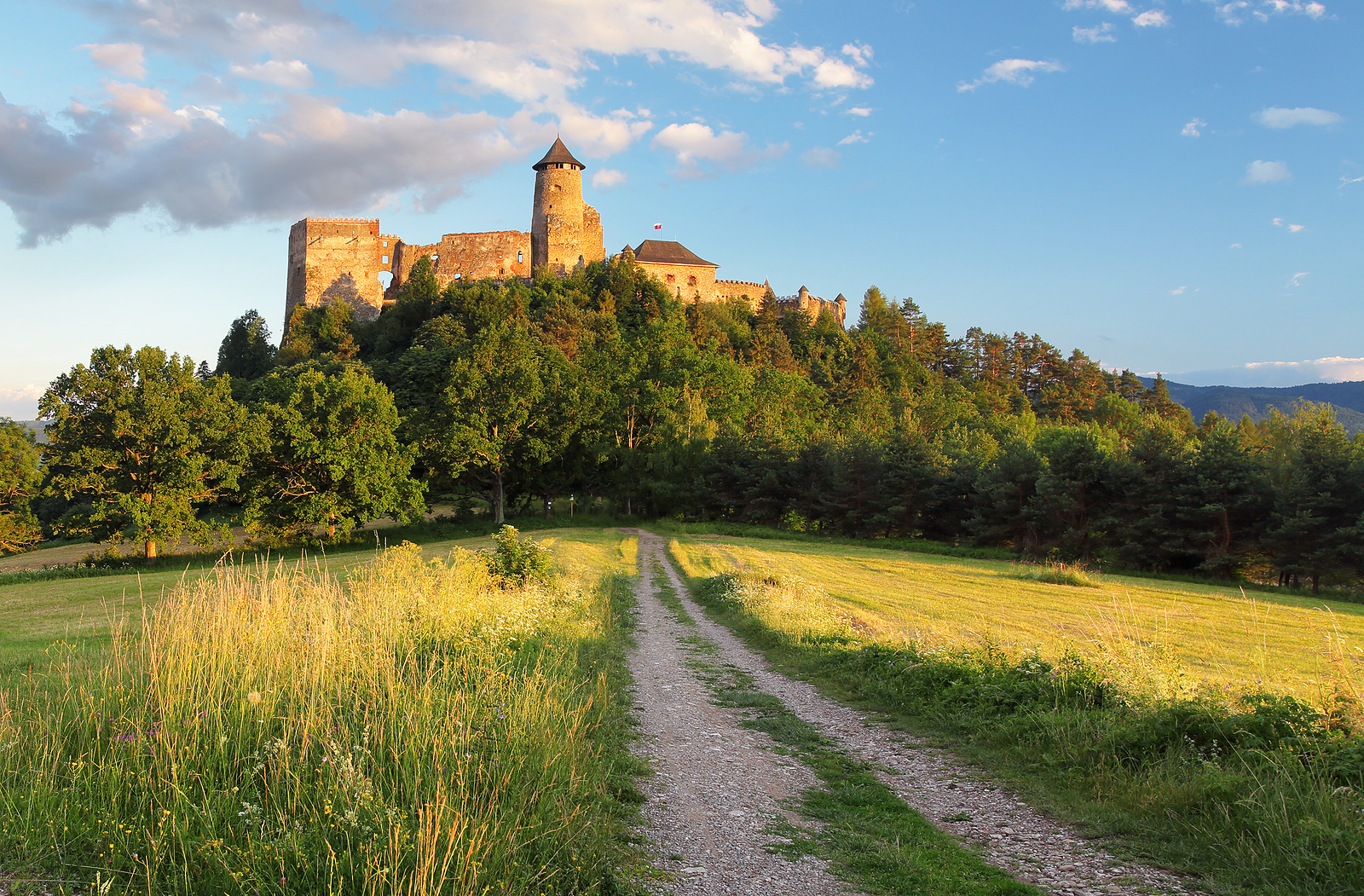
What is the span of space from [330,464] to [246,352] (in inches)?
2165

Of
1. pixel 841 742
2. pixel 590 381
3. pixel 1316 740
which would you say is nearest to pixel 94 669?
pixel 841 742

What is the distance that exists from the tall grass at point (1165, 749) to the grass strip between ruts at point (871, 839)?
115 cm

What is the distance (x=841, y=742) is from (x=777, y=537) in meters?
35.8

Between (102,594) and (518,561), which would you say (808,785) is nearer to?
(518,561)

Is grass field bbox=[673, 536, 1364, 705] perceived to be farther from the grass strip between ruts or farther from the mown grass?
the grass strip between ruts

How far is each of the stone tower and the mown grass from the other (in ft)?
254

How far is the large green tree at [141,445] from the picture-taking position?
112 feet

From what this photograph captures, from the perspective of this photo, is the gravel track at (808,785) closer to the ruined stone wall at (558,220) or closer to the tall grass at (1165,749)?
the tall grass at (1165,749)

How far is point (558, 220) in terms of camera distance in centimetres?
8275

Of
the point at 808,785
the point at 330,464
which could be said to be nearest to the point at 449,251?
the point at 330,464

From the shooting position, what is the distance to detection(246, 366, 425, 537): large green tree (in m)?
37.6

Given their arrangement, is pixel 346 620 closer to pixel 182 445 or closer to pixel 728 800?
pixel 728 800

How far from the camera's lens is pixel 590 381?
5144 centimetres

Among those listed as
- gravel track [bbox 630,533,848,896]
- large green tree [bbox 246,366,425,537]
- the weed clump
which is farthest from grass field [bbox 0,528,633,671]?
the weed clump
